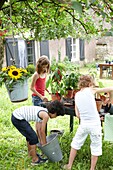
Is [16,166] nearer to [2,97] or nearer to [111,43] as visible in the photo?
[2,97]

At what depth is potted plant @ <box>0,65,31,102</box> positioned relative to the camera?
296 centimetres

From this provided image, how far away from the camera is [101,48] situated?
53.0 ft

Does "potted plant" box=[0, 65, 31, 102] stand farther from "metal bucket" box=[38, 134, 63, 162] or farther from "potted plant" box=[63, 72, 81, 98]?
"metal bucket" box=[38, 134, 63, 162]

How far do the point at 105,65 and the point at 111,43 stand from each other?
509cm

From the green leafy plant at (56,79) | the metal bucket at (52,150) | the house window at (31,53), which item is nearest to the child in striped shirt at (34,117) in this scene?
the metal bucket at (52,150)

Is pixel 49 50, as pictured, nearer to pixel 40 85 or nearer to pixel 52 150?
pixel 40 85

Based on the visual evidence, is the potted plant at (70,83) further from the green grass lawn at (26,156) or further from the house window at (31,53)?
the house window at (31,53)

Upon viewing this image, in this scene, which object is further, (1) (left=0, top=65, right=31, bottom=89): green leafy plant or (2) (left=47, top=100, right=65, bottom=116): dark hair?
(1) (left=0, top=65, right=31, bottom=89): green leafy plant

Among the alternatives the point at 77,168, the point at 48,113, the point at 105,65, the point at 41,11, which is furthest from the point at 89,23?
the point at 105,65

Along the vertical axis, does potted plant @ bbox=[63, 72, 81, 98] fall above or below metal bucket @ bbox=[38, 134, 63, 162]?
above

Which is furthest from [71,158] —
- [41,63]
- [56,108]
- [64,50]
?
[64,50]

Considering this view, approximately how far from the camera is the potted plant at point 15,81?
2.96 meters

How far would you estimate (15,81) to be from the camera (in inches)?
117

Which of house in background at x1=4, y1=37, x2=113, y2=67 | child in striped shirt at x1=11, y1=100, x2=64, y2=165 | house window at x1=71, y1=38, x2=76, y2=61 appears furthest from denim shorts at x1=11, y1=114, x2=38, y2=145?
house window at x1=71, y1=38, x2=76, y2=61
